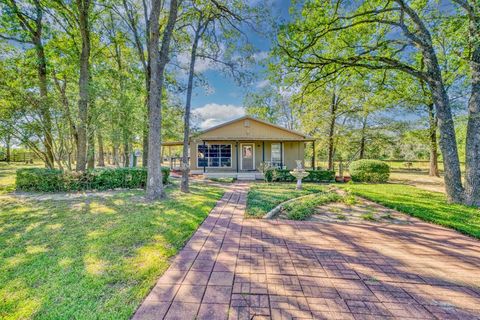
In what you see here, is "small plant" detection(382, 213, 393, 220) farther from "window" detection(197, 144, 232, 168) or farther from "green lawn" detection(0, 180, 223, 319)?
"window" detection(197, 144, 232, 168)

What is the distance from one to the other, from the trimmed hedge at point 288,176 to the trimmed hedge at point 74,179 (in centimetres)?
718

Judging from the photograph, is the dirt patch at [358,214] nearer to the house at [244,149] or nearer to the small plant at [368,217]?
the small plant at [368,217]

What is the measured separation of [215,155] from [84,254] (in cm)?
1353

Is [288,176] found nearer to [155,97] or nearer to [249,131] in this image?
[249,131]

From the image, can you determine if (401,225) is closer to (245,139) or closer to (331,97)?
(245,139)

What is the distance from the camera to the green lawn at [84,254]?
2.09m

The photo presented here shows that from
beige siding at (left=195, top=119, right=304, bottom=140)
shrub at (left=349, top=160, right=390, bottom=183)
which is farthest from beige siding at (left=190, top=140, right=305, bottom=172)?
shrub at (left=349, top=160, right=390, bottom=183)

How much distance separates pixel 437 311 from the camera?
2.02 metres

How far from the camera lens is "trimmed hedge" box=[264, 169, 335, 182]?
41.0 feet

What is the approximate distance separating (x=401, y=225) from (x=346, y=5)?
771 centimetres

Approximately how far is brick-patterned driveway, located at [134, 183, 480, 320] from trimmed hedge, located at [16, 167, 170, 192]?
6.63m

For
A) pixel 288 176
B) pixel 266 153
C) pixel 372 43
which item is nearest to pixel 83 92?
pixel 288 176

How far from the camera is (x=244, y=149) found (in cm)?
1661

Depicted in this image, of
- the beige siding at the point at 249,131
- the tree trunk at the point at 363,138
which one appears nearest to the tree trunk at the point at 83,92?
the beige siding at the point at 249,131
